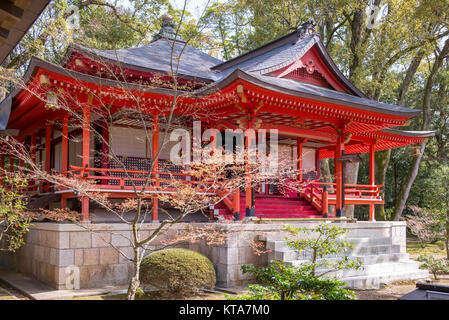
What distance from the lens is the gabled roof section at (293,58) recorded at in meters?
13.8

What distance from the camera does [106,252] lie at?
10.3m

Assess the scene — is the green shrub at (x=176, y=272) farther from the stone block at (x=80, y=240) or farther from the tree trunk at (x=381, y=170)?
the tree trunk at (x=381, y=170)

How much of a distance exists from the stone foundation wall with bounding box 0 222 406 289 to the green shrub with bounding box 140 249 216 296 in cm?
108

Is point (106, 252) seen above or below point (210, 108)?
below

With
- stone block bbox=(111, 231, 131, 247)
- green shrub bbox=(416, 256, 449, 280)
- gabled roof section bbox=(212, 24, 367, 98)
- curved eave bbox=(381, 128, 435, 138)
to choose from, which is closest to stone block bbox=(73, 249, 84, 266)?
stone block bbox=(111, 231, 131, 247)

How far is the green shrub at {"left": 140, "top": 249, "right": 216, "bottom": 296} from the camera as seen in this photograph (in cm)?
877

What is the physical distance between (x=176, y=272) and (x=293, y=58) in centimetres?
816

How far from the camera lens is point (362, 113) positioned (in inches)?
518

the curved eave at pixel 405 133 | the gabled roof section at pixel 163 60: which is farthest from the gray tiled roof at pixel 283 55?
the curved eave at pixel 405 133

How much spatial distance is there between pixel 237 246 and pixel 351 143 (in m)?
9.36

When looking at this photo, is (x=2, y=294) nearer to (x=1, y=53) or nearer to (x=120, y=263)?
(x=120, y=263)

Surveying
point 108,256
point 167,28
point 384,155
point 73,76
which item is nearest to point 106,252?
point 108,256

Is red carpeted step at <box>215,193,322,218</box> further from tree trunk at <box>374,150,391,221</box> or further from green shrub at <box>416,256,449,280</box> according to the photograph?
tree trunk at <box>374,150,391,221</box>

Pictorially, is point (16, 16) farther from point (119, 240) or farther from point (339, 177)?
point (339, 177)
